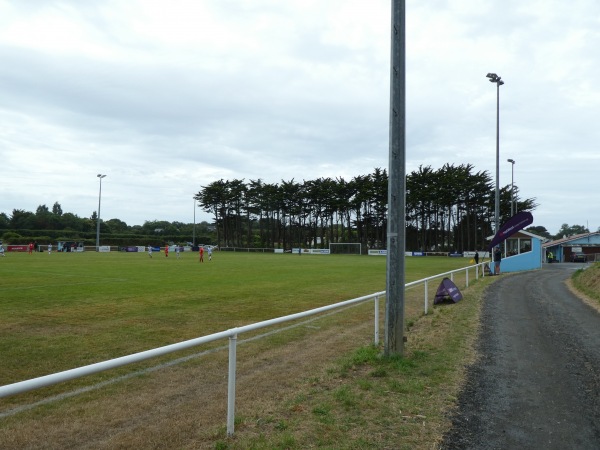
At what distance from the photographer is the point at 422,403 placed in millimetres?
5145

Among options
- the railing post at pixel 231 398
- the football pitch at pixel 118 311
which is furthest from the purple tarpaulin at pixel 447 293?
the railing post at pixel 231 398

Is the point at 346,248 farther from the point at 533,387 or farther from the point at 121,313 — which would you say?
the point at 533,387

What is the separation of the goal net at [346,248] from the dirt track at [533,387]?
71059mm

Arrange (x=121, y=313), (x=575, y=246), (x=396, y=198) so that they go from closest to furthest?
1. (x=396, y=198)
2. (x=121, y=313)
3. (x=575, y=246)

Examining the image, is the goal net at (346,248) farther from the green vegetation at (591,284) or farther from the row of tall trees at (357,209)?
the green vegetation at (591,284)

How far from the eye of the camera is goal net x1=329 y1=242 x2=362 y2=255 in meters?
82.4

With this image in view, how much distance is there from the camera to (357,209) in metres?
92.7

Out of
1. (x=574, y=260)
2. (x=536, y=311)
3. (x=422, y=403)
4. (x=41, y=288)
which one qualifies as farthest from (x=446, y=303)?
(x=574, y=260)

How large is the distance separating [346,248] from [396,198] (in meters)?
78.0

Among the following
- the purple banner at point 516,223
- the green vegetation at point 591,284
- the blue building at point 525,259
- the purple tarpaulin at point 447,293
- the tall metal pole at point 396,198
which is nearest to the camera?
the tall metal pole at point 396,198

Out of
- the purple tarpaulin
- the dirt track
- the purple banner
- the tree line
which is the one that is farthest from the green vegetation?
the tree line

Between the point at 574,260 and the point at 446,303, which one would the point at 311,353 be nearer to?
the point at 446,303

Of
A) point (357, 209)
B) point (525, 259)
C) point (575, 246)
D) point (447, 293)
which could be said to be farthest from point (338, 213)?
point (447, 293)

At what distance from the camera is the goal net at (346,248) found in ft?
270
